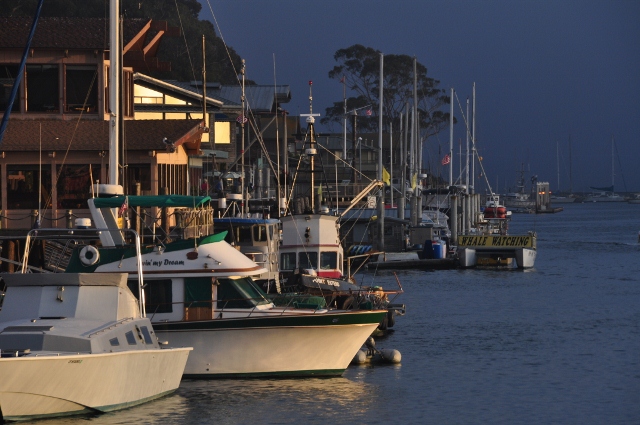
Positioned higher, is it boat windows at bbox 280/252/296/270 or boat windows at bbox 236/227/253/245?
boat windows at bbox 236/227/253/245

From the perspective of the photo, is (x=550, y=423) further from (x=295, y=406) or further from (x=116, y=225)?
(x=116, y=225)

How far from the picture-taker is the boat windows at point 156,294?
93.0 feet

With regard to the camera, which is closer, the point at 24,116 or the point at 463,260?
the point at 24,116

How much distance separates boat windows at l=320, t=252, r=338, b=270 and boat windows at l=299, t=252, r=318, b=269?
0.24m

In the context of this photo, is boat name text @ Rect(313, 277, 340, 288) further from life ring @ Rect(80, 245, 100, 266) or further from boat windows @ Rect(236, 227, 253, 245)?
life ring @ Rect(80, 245, 100, 266)

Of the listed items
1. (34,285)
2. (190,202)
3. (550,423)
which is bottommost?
(550,423)

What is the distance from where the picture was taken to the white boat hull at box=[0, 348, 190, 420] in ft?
72.0

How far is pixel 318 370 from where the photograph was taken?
2927 cm

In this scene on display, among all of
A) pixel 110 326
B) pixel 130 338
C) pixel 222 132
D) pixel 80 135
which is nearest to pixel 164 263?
pixel 130 338

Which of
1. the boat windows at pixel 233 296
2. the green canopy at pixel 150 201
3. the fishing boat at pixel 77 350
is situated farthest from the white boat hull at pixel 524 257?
the fishing boat at pixel 77 350

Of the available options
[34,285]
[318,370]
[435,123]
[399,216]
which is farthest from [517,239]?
[435,123]

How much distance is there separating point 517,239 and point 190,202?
1846 inches

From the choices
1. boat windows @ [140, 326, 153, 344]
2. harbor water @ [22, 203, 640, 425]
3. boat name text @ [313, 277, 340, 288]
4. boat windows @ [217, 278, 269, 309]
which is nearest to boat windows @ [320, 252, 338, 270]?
harbor water @ [22, 203, 640, 425]

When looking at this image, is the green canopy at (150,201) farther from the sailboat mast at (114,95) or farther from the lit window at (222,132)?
the lit window at (222,132)
